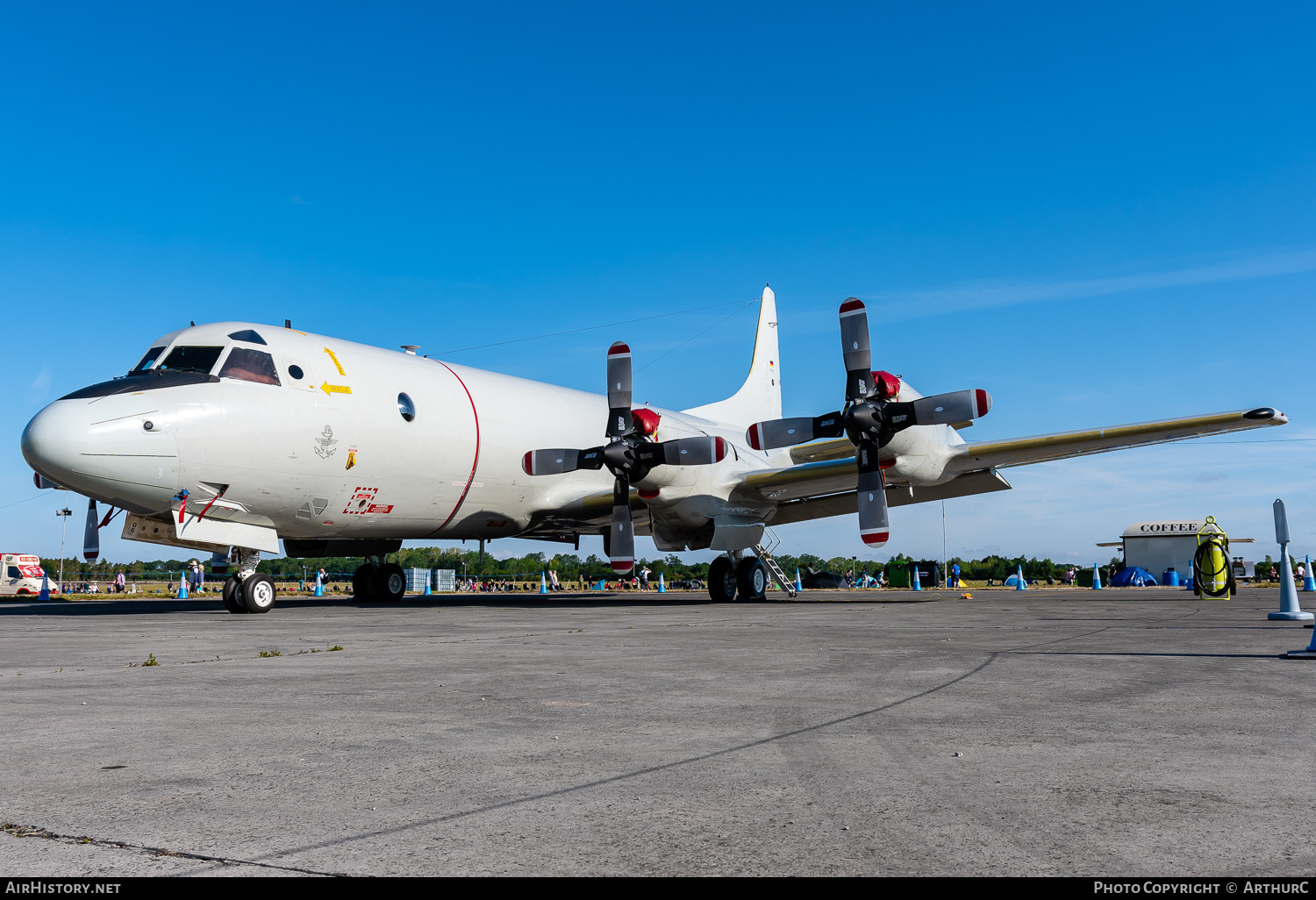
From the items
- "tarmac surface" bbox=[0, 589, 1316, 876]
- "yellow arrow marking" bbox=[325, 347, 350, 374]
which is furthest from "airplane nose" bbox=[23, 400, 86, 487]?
"tarmac surface" bbox=[0, 589, 1316, 876]

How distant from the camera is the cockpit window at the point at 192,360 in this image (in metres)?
15.6

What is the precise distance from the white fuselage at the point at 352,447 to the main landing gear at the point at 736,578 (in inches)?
48.4

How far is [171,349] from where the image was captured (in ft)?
52.2

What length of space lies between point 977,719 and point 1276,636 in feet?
24.6

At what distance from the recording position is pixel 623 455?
2023 centimetres

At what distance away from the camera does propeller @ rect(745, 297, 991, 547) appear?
724 inches

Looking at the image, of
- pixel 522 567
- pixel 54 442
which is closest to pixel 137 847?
pixel 54 442

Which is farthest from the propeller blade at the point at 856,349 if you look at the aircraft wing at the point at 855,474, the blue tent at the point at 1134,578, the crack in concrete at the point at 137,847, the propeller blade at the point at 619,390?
the blue tent at the point at 1134,578

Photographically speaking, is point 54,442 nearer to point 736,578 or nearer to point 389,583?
point 389,583

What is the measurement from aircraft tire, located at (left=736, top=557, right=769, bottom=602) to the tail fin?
833 centimetres

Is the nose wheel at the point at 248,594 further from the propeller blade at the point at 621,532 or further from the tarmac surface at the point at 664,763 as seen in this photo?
the tarmac surface at the point at 664,763

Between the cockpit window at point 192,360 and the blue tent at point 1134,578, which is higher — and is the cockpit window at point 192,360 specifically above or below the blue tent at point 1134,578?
above

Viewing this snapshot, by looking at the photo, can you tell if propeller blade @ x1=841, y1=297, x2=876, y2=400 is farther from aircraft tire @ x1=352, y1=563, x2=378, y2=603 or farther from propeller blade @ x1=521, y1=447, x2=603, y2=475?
aircraft tire @ x1=352, y1=563, x2=378, y2=603

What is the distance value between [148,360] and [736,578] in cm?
1393
